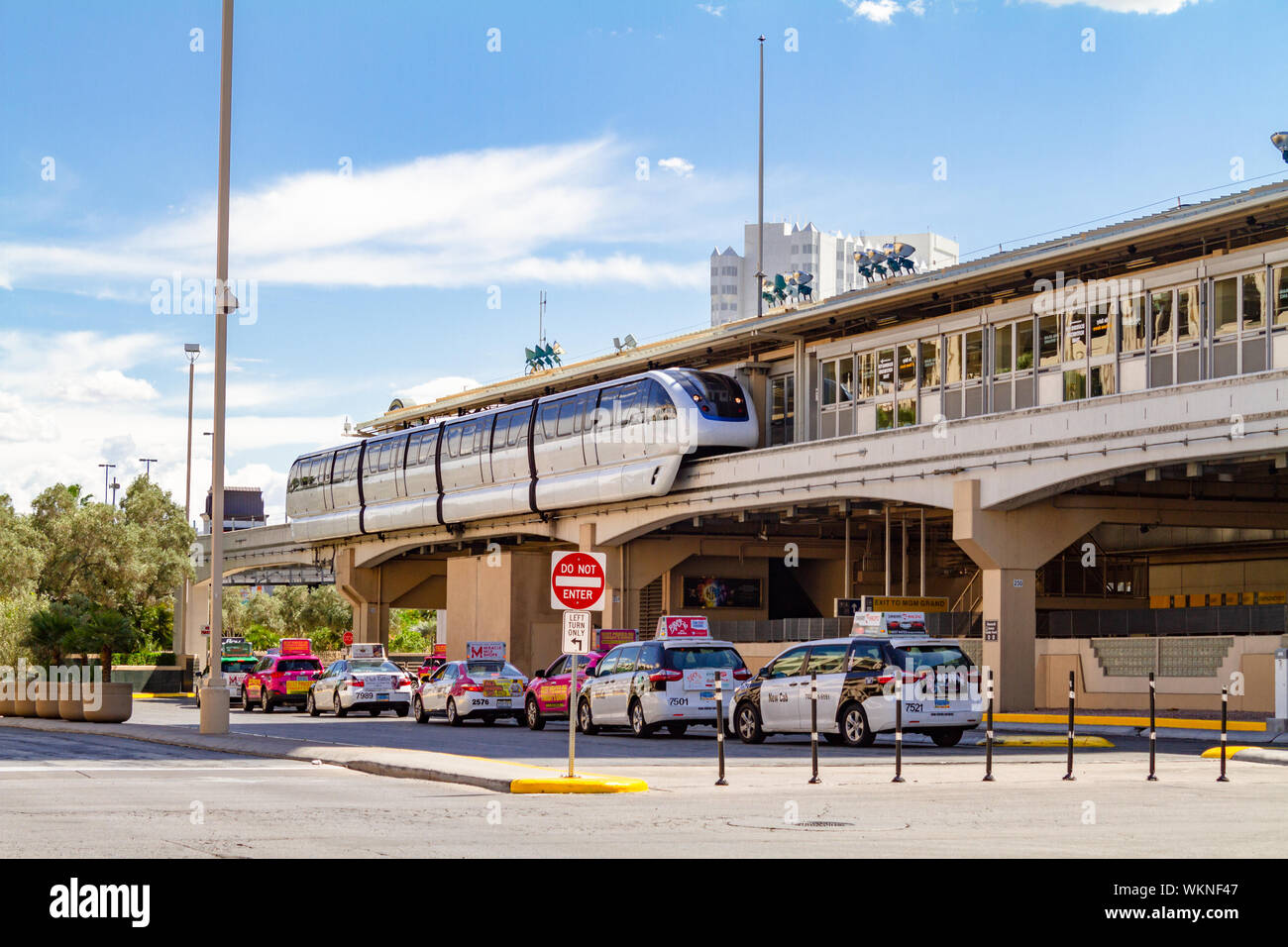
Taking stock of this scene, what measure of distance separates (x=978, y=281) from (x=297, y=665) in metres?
21.8

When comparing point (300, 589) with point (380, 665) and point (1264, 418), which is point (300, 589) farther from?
point (1264, 418)

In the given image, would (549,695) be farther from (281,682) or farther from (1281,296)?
(1281,296)

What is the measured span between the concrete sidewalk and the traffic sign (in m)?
1.44

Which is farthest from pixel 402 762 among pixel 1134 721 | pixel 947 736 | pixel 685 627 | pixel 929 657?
pixel 1134 721

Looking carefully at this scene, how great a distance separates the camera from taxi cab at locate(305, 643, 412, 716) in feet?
130

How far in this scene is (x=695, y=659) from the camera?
27.8 meters

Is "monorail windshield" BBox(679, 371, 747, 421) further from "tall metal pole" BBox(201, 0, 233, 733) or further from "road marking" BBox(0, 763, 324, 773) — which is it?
"road marking" BBox(0, 763, 324, 773)

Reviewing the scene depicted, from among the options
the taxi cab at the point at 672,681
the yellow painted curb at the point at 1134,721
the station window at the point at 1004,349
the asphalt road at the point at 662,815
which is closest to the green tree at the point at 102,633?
the taxi cab at the point at 672,681

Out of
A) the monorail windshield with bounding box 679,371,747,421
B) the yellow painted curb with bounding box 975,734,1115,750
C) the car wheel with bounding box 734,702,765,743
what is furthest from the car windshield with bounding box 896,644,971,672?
the monorail windshield with bounding box 679,371,747,421

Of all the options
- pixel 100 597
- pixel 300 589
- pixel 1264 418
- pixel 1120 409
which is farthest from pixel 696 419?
pixel 300 589

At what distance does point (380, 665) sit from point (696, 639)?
15534mm

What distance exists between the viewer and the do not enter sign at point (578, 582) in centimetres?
1809
